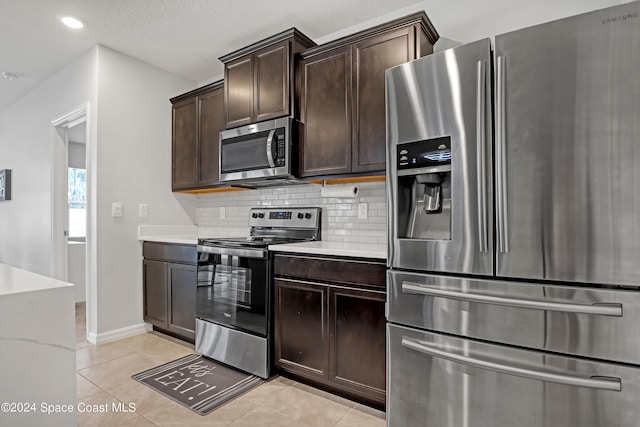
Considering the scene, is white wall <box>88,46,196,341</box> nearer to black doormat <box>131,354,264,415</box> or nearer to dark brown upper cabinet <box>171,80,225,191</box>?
dark brown upper cabinet <box>171,80,225,191</box>

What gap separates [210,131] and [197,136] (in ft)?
0.62

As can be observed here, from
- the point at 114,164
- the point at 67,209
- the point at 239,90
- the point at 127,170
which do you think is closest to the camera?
the point at 239,90

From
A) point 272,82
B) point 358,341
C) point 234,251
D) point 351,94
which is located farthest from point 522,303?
point 272,82

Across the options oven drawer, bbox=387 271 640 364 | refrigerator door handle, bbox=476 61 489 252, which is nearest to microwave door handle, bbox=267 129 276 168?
oven drawer, bbox=387 271 640 364

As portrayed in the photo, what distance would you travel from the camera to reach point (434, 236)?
168 centimetres

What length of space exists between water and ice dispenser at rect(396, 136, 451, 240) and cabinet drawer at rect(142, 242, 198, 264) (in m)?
1.86

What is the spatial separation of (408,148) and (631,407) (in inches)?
50.4

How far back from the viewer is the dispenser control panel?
1.54 metres

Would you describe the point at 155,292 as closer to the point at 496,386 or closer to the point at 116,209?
the point at 116,209

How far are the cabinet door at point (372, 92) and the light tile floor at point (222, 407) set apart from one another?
4.83 feet

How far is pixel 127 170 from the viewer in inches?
126

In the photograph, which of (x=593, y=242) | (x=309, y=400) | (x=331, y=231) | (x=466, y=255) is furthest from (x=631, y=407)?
(x=331, y=231)

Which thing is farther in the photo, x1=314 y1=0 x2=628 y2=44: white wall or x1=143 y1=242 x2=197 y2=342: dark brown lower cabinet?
x1=143 y1=242 x2=197 y2=342: dark brown lower cabinet

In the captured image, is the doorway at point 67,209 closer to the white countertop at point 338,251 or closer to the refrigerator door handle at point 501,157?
the white countertop at point 338,251
